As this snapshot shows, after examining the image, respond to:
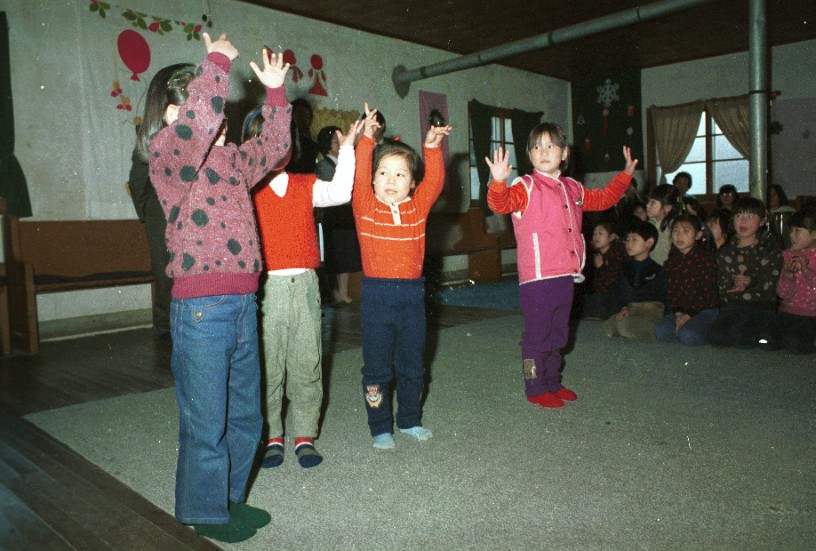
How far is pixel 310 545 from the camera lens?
4.89 feet

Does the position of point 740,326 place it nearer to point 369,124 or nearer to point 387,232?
point 387,232

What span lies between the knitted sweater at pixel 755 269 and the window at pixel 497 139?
503 cm

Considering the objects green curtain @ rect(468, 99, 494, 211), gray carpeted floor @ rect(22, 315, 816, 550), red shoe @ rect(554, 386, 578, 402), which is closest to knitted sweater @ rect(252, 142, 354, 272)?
gray carpeted floor @ rect(22, 315, 816, 550)

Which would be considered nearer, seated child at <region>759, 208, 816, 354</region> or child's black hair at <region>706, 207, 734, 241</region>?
seated child at <region>759, 208, 816, 354</region>

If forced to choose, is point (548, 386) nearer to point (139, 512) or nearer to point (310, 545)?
point (310, 545)

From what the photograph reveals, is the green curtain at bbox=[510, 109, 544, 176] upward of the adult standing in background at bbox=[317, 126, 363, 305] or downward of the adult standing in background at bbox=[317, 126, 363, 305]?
upward

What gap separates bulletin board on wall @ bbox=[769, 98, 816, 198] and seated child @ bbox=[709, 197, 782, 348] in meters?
5.75

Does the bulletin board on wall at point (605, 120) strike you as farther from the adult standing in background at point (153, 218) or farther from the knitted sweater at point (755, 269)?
the adult standing in background at point (153, 218)

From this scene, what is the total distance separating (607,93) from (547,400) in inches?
330

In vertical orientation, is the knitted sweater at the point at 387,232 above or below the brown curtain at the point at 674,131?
below

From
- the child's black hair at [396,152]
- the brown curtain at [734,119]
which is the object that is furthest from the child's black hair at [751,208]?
the brown curtain at [734,119]

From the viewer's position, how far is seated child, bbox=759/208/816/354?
3.29 metres

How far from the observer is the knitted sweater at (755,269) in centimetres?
353

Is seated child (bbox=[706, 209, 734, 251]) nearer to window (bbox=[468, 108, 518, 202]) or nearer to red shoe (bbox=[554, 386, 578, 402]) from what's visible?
red shoe (bbox=[554, 386, 578, 402])
